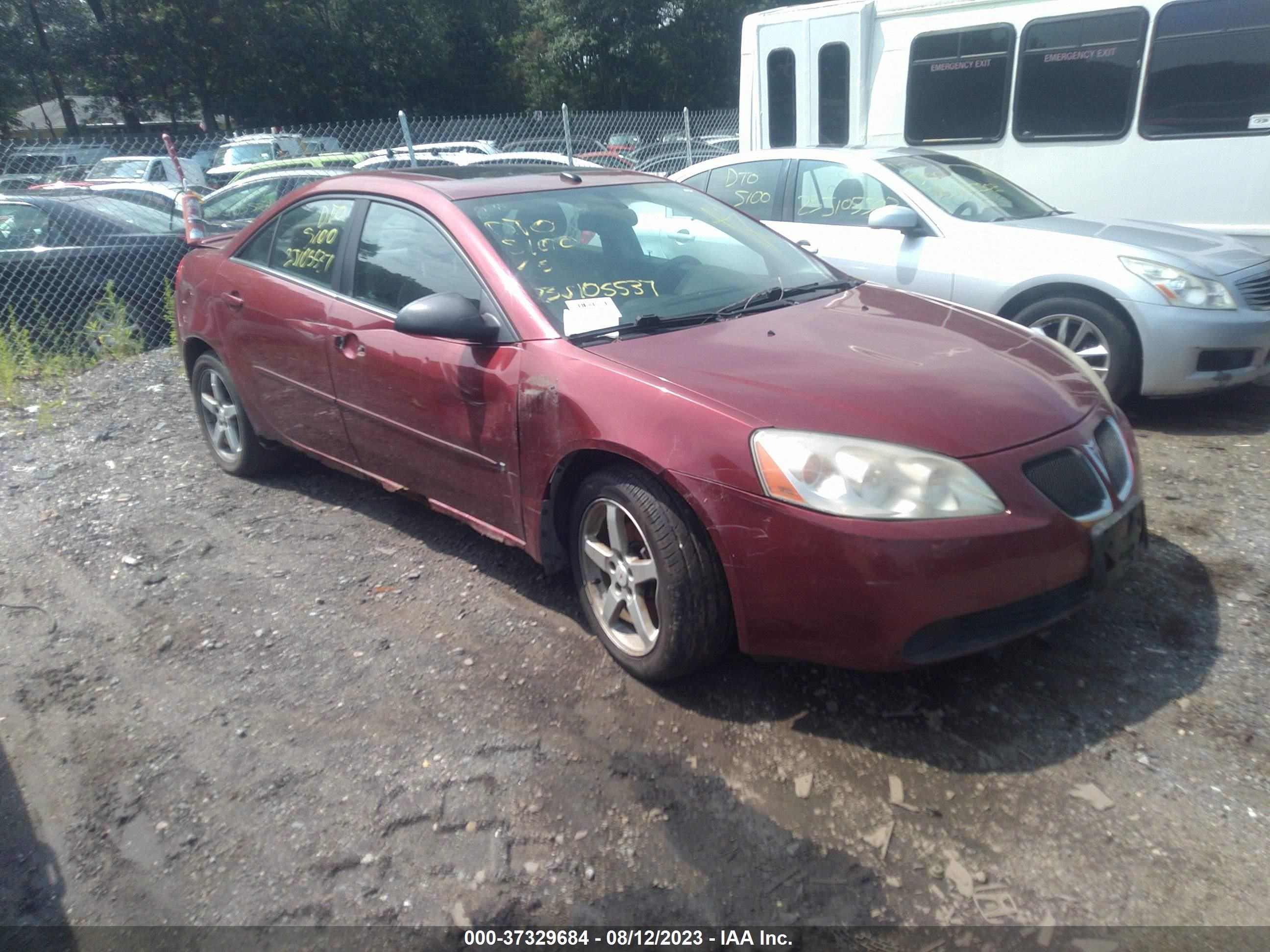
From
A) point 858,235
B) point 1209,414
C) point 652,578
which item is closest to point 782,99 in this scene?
point 858,235

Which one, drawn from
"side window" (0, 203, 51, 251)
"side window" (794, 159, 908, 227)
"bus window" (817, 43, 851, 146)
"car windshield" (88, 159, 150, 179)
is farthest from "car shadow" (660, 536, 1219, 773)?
"car windshield" (88, 159, 150, 179)

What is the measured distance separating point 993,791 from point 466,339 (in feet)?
7.29

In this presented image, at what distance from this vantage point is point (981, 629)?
8.73 ft

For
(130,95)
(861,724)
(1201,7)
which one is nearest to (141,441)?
(861,724)

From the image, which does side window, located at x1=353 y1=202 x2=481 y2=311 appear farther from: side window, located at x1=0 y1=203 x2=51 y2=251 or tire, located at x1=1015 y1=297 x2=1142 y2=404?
side window, located at x1=0 y1=203 x2=51 y2=251

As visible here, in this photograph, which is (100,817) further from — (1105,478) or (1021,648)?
(1105,478)

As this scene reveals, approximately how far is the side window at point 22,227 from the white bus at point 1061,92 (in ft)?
23.4

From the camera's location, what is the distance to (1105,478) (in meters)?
2.89

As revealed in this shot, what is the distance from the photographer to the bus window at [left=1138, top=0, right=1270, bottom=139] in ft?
23.0

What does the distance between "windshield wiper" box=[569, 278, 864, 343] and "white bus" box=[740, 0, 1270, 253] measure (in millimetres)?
4997

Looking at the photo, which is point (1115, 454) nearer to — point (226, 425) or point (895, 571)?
point (895, 571)

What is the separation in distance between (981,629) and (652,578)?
988mm

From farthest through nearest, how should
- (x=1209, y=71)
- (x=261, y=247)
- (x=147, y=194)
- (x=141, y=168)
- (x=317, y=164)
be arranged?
1. (x=141, y=168)
2. (x=317, y=164)
3. (x=147, y=194)
4. (x=1209, y=71)
5. (x=261, y=247)

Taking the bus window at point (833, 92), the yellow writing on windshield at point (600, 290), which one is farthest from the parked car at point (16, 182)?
the yellow writing on windshield at point (600, 290)
